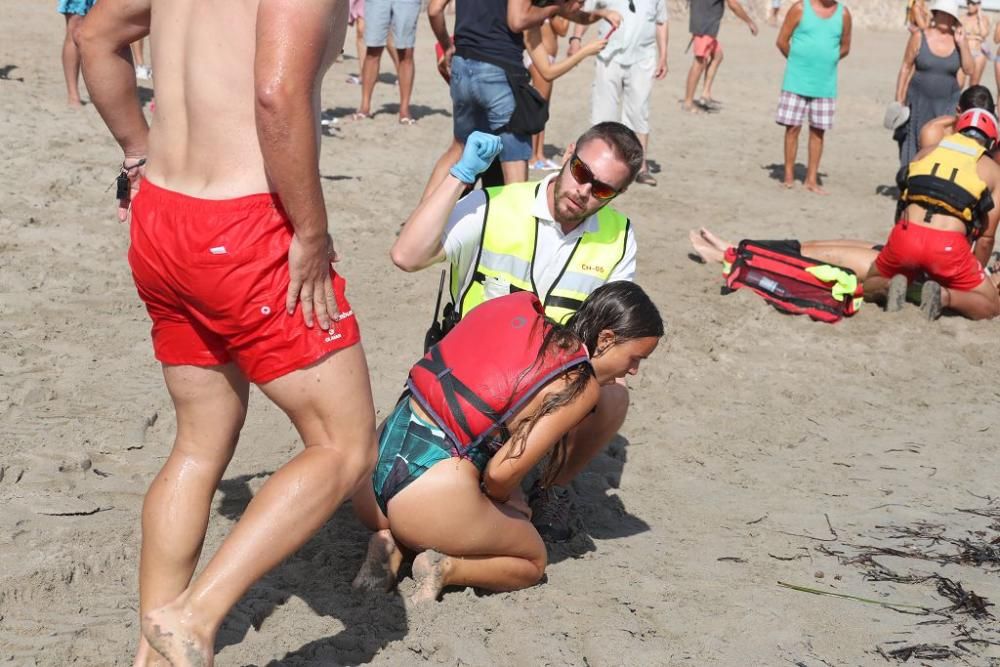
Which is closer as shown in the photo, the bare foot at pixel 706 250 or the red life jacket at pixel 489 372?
the red life jacket at pixel 489 372

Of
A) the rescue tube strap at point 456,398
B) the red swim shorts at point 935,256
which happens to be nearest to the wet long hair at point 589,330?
the rescue tube strap at point 456,398

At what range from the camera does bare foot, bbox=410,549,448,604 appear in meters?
3.54

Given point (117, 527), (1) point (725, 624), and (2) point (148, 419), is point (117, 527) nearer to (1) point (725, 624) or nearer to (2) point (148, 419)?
(2) point (148, 419)

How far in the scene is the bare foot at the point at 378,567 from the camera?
359 centimetres

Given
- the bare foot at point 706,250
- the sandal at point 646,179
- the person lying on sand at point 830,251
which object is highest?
the person lying on sand at point 830,251

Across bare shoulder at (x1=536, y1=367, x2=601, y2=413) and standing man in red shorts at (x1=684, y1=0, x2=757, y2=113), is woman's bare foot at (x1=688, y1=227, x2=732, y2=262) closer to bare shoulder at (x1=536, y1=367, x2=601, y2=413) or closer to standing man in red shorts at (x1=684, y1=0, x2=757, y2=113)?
bare shoulder at (x1=536, y1=367, x2=601, y2=413)

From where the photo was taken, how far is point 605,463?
5.04 metres

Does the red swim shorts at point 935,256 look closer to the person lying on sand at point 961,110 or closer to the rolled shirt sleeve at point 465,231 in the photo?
the person lying on sand at point 961,110

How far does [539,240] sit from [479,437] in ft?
3.16

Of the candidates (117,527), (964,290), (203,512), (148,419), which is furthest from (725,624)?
(964,290)

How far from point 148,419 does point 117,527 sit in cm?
101

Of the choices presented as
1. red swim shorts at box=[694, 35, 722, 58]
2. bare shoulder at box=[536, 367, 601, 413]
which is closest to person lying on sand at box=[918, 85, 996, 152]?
bare shoulder at box=[536, 367, 601, 413]

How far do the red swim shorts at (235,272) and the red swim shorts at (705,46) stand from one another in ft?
38.8

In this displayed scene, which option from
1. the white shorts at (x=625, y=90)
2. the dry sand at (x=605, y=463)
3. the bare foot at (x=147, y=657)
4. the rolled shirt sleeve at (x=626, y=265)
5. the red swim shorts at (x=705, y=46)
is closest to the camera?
the bare foot at (x=147, y=657)
